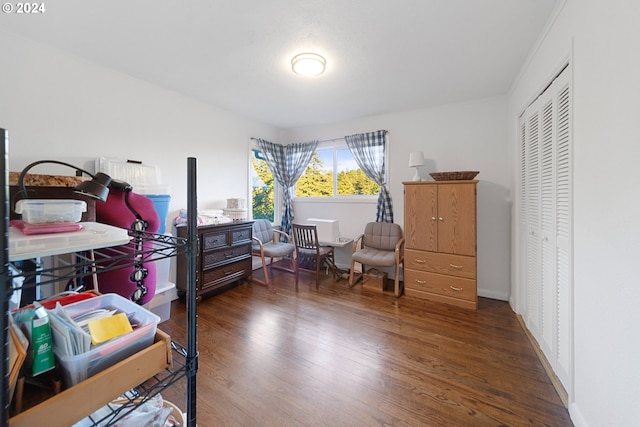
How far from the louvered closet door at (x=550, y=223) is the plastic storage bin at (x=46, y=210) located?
224 centimetres

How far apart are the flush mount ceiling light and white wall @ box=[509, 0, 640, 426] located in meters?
1.62

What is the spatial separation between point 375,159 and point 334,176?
0.76 m

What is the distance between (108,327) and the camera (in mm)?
648

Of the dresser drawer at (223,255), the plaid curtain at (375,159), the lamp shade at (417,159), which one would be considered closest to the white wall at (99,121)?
the dresser drawer at (223,255)

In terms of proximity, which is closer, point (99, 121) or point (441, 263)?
point (99, 121)

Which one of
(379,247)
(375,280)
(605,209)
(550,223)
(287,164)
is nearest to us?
(605,209)

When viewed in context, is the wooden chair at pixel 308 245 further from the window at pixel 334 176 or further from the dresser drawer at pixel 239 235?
the window at pixel 334 176

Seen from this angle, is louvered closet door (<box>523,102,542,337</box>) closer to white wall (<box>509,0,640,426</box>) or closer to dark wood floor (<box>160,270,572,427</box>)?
dark wood floor (<box>160,270,572,427</box>)

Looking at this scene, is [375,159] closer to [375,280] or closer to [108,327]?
[375,280]

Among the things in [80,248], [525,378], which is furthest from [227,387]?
[525,378]

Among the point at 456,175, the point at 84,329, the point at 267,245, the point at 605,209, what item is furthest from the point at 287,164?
the point at 84,329

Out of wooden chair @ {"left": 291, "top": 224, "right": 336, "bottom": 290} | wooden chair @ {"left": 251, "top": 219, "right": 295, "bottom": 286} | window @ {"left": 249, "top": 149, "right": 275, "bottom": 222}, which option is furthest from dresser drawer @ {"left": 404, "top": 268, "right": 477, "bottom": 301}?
window @ {"left": 249, "top": 149, "right": 275, "bottom": 222}

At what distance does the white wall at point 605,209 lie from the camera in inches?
39.6

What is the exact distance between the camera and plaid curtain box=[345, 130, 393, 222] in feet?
12.0
